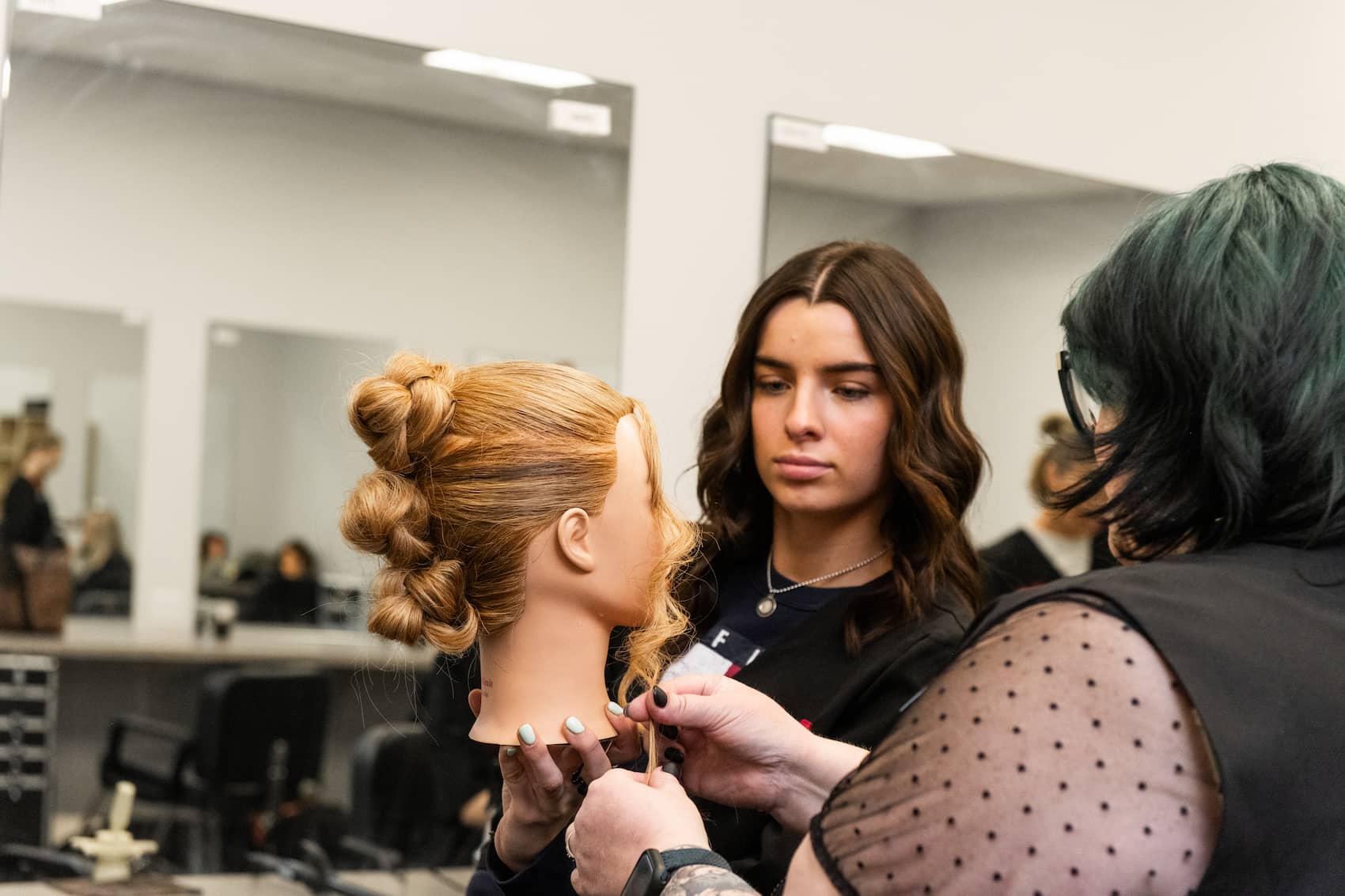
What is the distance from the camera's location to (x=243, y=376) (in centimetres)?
253

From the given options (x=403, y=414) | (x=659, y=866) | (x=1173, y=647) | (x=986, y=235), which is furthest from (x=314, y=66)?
(x=1173, y=647)

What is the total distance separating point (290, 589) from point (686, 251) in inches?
43.1

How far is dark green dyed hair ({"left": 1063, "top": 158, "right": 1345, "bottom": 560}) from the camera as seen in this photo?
112 centimetres

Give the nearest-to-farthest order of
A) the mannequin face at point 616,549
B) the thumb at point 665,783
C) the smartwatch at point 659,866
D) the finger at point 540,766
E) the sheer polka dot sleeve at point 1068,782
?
the sheer polka dot sleeve at point 1068,782 → the smartwatch at point 659,866 → the thumb at point 665,783 → the finger at point 540,766 → the mannequin face at point 616,549

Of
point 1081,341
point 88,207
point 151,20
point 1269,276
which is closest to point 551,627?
point 1081,341

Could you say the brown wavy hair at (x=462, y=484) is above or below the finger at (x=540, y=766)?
above

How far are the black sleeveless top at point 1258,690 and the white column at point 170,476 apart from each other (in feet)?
5.90

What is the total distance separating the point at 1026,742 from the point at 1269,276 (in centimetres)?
47

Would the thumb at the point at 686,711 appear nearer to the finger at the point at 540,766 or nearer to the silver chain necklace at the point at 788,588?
the finger at the point at 540,766

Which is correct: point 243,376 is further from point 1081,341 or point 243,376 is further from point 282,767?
point 1081,341

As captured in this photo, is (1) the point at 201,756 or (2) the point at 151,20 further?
(1) the point at 201,756

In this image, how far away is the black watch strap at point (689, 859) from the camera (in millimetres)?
1269

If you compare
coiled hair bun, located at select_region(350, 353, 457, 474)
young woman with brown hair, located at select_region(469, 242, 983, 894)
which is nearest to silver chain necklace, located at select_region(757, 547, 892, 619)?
young woman with brown hair, located at select_region(469, 242, 983, 894)

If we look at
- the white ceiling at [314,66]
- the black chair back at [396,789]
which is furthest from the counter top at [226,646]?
the white ceiling at [314,66]
